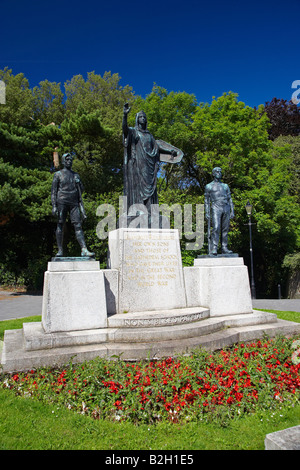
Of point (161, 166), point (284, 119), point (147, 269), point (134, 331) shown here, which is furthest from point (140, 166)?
point (284, 119)

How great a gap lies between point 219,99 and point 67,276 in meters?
19.3

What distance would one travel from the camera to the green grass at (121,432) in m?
3.26

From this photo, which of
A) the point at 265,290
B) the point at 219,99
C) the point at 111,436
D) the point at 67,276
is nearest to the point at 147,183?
the point at 67,276

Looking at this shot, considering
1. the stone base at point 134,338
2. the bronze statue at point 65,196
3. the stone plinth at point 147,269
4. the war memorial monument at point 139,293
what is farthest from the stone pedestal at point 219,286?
the bronze statue at point 65,196

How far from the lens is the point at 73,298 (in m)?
5.97

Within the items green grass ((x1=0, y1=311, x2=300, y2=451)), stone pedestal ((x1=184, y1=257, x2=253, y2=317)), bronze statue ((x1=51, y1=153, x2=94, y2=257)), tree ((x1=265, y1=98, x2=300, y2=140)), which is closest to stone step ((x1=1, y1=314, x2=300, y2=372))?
green grass ((x1=0, y1=311, x2=300, y2=451))

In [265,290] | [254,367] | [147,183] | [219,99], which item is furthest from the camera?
[265,290]

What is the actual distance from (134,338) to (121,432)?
213 centimetres

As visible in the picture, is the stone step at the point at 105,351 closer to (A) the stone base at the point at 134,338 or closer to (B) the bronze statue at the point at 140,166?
(A) the stone base at the point at 134,338

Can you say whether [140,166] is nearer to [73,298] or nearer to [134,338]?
[73,298]

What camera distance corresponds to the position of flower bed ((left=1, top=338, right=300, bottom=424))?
387 centimetres

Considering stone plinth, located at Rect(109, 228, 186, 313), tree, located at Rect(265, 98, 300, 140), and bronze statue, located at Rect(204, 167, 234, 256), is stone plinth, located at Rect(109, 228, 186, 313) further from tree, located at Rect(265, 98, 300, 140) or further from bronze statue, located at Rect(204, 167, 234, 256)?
tree, located at Rect(265, 98, 300, 140)
